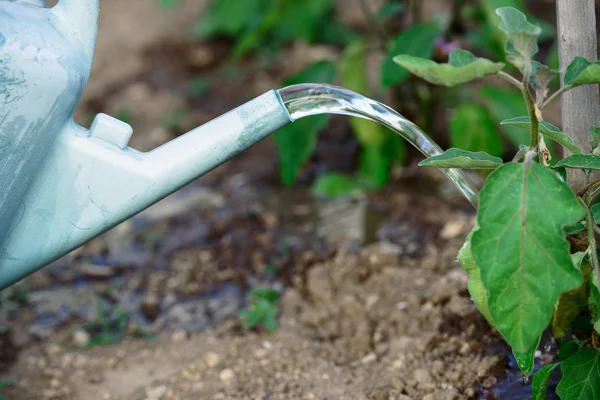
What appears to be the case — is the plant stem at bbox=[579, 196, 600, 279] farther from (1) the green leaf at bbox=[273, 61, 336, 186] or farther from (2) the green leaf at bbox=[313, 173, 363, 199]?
(2) the green leaf at bbox=[313, 173, 363, 199]

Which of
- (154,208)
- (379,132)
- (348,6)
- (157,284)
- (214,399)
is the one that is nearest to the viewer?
(214,399)

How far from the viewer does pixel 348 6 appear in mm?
3500

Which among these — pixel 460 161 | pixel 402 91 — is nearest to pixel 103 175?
pixel 460 161

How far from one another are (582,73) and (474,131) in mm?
1094

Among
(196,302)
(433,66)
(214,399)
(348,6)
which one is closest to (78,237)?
(214,399)

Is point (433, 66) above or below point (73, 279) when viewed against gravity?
above

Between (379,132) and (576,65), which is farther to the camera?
(379,132)

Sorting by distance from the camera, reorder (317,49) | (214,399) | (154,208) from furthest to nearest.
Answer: (317,49)
(154,208)
(214,399)

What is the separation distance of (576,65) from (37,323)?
4.51 ft

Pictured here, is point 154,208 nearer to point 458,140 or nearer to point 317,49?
point 458,140

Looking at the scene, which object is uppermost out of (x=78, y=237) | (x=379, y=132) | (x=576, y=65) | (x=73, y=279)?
(x=576, y=65)

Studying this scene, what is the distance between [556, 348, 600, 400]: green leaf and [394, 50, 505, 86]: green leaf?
0.47 metres

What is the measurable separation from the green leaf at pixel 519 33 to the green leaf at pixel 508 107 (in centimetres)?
106

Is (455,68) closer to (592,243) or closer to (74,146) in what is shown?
(592,243)
